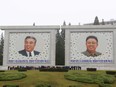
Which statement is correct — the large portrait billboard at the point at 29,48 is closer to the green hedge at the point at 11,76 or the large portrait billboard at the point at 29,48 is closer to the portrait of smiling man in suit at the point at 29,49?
the portrait of smiling man in suit at the point at 29,49

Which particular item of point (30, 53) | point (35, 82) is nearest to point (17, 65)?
point (30, 53)

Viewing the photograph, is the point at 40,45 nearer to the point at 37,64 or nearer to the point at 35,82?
the point at 37,64

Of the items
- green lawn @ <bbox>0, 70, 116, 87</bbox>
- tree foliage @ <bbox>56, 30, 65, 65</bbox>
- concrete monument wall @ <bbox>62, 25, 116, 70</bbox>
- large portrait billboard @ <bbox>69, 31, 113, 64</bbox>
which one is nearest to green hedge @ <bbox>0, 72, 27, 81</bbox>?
green lawn @ <bbox>0, 70, 116, 87</bbox>

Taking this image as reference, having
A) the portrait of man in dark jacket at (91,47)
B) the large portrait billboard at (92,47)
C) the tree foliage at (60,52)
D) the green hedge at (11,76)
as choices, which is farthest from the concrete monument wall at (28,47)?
the green hedge at (11,76)

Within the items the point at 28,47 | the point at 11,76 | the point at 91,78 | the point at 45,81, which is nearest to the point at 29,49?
the point at 28,47

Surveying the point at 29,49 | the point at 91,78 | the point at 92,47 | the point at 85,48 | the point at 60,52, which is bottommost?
the point at 91,78

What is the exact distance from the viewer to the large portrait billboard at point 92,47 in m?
46.7

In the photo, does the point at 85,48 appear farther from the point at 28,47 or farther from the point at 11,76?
the point at 11,76

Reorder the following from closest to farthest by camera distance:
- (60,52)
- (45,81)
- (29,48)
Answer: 1. (45,81)
2. (29,48)
3. (60,52)

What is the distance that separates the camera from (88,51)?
4672 cm

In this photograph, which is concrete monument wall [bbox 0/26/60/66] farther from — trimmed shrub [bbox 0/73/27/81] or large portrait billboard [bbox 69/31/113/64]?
trimmed shrub [bbox 0/73/27/81]

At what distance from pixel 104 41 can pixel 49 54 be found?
8495 millimetres

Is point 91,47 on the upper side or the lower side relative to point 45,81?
upper

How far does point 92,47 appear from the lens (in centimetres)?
4684
